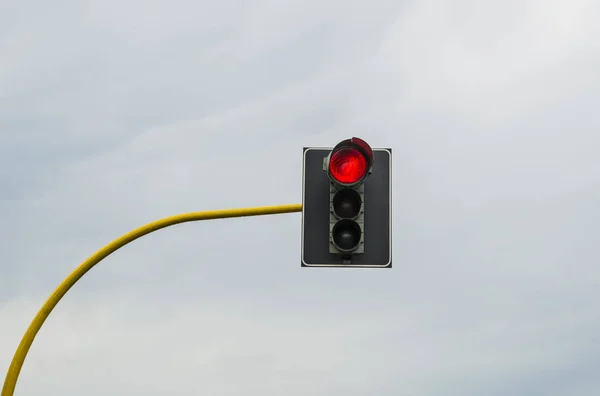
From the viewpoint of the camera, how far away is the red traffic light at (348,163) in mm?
7598

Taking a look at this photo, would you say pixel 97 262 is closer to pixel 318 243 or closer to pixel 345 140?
pixel 318 243

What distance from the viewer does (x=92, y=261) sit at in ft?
30.7

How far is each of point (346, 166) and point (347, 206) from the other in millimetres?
354

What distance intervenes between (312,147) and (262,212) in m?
0.94

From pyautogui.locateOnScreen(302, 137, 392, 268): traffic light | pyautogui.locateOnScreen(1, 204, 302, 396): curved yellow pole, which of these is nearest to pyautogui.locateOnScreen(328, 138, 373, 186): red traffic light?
pyautogui.locateOnScreen(302, 137, 392, 268): traffic light

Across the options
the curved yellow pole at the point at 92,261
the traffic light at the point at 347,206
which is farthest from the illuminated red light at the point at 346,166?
the curved yellow pole at the point at 92,261

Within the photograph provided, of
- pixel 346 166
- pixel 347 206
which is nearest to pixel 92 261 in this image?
pixel 347 206

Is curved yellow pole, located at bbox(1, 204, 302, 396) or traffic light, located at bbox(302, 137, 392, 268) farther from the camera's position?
curved yellow pole, located at bbox(1, 204, 302, 396)

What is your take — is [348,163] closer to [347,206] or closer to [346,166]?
[346,166]

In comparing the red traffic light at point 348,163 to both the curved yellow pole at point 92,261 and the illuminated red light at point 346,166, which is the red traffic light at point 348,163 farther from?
the curved yellow pole at point 92,261

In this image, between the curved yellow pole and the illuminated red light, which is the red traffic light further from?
the curved yellow pole

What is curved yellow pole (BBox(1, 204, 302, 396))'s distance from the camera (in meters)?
9.09

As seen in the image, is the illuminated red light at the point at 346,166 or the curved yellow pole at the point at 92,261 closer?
the illuminated red light at the point at 346,166

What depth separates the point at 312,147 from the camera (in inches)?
334
